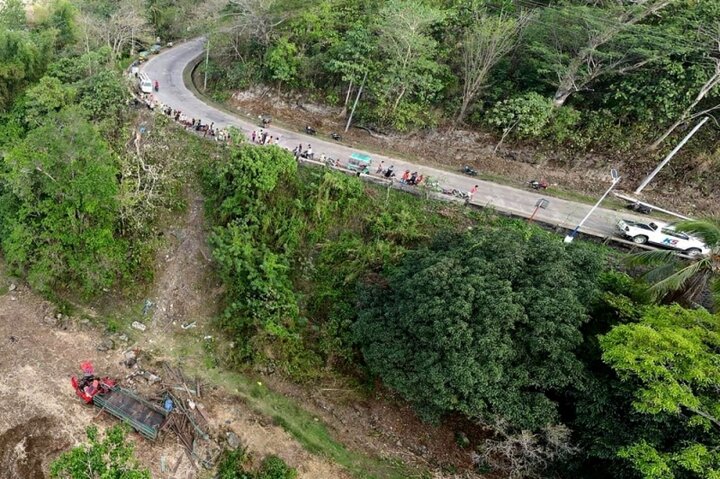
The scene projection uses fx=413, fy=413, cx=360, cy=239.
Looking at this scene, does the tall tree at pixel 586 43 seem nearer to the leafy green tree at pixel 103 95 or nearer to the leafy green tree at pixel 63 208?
the leafy green tree at pixel 63 208

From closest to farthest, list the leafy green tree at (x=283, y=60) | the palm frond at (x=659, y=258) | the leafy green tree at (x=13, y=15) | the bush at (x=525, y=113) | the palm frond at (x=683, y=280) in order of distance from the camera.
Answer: the palm frond at (x=683, y=280) < the palm frond at (x=659, y=258) < the bush at (x=525, y=113) < the leafy green tree at (x=283, y=60) < the leafy green tree at (x=13, y=15)

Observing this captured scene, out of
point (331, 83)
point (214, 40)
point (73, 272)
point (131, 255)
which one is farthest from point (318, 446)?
point (214, 40)

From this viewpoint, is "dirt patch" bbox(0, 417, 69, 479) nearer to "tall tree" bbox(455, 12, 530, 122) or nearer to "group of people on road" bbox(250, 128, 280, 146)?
"group of people on road" bbox(250, 128, 280, 146)

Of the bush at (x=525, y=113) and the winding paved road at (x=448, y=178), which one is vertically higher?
the bush at (x=525, y=113)

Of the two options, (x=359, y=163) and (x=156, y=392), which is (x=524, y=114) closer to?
(x=359, y=163)

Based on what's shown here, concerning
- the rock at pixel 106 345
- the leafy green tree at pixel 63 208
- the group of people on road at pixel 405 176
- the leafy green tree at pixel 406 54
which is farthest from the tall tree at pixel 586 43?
the rock at pixel 106 345
